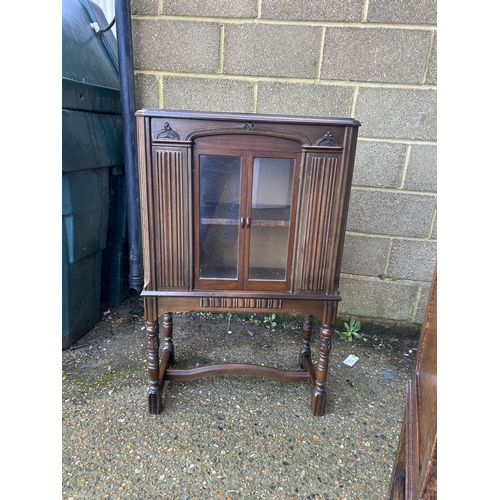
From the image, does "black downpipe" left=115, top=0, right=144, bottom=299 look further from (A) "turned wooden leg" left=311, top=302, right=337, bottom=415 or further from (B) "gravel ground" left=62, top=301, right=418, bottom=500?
(A) "turned wooden leg" left=311, top=302, right=337, bottom=415

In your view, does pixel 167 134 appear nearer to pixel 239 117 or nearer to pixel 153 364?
pixel 239 117

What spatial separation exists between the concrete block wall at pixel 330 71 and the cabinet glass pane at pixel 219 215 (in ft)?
2.66

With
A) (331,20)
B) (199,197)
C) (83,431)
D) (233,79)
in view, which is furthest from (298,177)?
(83,431)

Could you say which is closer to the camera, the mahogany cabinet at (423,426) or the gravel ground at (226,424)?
the mahogany cabinet at (423,426)

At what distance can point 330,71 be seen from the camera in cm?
196

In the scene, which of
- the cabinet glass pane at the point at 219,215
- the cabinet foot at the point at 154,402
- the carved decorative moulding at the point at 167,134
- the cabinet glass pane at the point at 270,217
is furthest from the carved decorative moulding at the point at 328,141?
the cabinet foot at the point at 154,402

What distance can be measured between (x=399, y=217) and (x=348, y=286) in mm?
518

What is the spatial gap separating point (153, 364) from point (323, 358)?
75cm

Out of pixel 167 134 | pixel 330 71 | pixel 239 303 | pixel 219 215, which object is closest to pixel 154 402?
pixel 239 303

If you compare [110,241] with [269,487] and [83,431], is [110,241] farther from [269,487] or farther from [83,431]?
[269,487]

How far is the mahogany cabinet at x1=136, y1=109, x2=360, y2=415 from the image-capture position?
134 cm

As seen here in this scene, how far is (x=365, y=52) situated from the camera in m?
1.92

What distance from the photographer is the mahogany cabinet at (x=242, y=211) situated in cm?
134

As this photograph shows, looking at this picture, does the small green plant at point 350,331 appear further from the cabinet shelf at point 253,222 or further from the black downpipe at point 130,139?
the black downpipe at point 130,139
